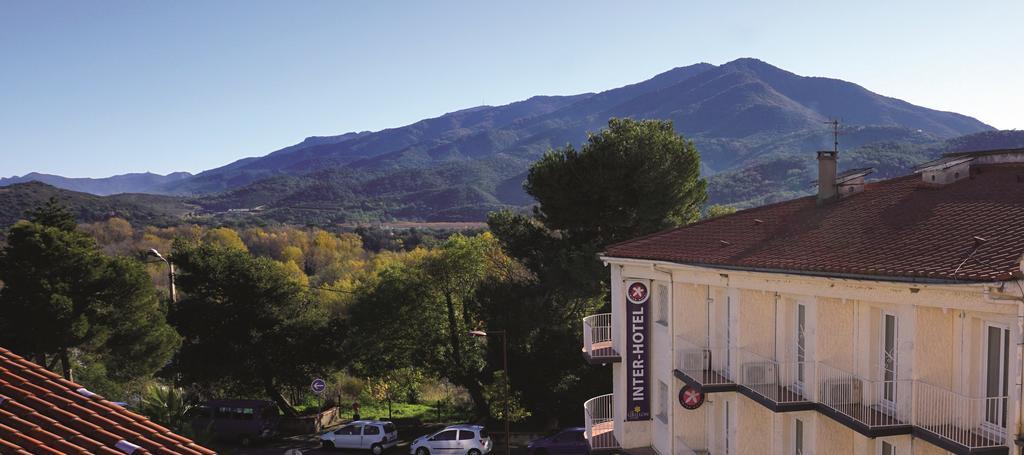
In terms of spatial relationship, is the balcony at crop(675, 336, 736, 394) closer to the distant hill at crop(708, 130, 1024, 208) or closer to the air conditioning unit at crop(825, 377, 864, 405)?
the air conditioning unit at crop(825, 377, 864, 405)

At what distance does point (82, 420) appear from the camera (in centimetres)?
573

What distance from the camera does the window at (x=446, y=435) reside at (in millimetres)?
26617

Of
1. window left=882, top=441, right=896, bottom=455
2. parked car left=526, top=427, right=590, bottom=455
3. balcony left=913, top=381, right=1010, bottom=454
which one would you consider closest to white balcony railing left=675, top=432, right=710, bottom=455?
window left=882, top=441, right=896, bottom=455

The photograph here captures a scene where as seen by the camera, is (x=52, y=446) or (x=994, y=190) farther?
(x=994, y=190)

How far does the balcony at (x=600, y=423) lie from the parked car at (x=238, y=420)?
49.2 feet

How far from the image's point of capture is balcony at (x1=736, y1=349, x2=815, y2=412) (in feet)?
42.1

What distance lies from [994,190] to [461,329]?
25.4 meters

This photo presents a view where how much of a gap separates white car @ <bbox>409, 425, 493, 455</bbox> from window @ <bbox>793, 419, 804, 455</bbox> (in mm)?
14399

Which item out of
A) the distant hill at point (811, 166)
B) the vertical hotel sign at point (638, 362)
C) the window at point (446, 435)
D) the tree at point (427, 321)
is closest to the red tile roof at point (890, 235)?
the vertical hotel sign at point (638, 362)

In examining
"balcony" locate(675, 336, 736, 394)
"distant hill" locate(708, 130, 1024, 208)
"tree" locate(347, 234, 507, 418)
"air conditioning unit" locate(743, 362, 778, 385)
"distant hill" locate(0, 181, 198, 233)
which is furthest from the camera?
"distant hill" locate(0, 181, 198, 233)

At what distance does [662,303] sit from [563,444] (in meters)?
8.19

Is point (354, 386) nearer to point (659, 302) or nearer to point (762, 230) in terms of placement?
point (659, 302)

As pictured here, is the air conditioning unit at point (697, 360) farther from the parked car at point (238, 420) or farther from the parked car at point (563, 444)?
the parked car at point (238, 420)

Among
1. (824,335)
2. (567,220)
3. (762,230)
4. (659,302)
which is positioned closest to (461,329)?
(567,220)
